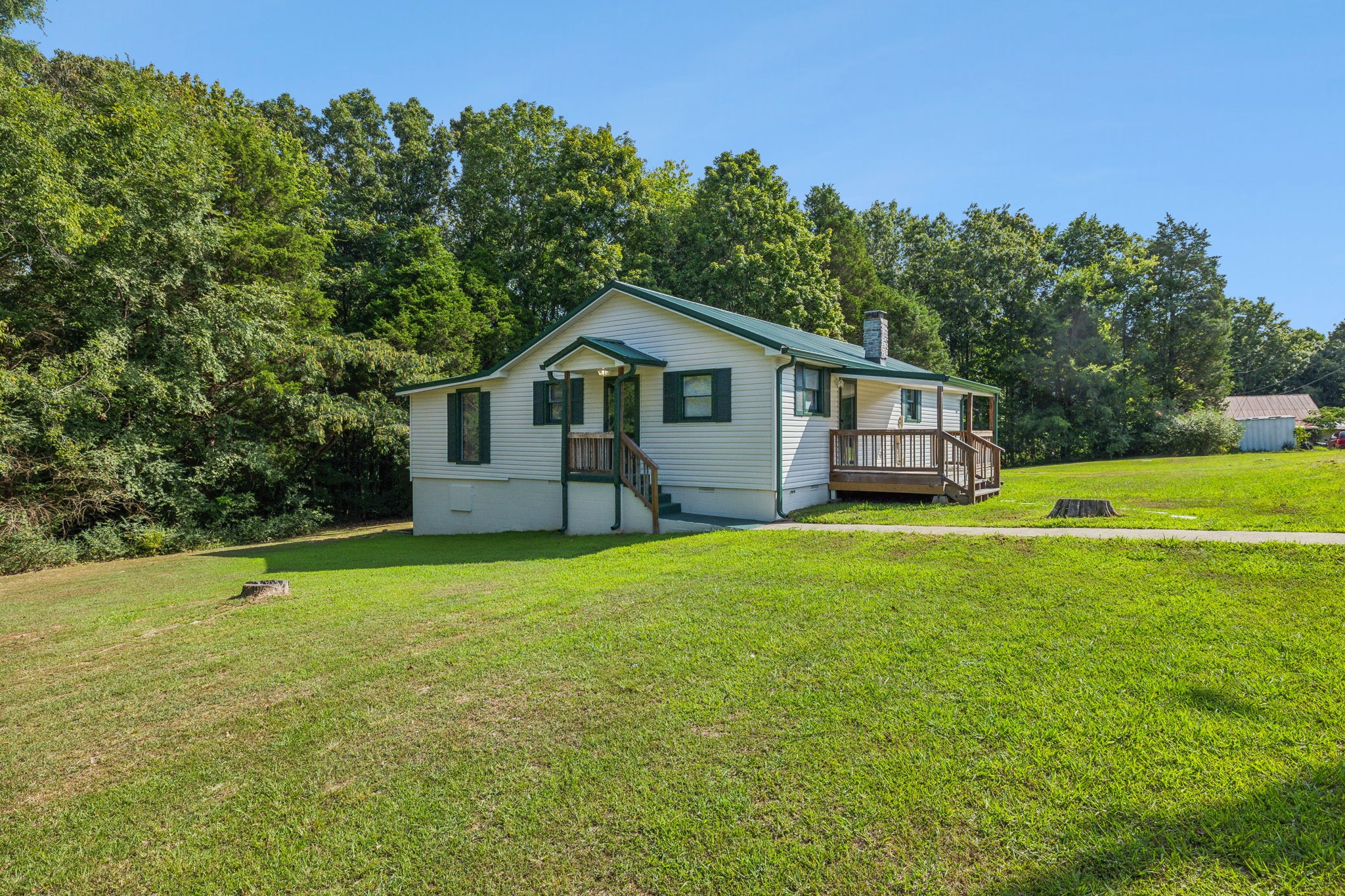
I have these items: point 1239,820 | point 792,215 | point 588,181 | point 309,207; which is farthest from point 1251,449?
point 309,207

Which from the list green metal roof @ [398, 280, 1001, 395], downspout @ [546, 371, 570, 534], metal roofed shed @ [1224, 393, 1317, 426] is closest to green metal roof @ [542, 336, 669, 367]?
green metal roof @ [398, 280, 1001, 395]

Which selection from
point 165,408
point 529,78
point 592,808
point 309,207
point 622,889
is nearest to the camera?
point 622,889

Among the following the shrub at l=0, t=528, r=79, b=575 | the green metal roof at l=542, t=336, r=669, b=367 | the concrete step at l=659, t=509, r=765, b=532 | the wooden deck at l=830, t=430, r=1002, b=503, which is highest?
the green metal roof at l=542, t=336, r=669, b=367

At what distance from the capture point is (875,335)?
16.6m

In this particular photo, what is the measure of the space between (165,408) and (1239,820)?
21.8 m

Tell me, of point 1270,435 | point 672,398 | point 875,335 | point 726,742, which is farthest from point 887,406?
point 1270,435

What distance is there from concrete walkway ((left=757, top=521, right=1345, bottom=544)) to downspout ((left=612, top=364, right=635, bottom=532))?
3827mm

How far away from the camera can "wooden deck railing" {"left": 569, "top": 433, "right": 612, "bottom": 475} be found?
1402 centimetres

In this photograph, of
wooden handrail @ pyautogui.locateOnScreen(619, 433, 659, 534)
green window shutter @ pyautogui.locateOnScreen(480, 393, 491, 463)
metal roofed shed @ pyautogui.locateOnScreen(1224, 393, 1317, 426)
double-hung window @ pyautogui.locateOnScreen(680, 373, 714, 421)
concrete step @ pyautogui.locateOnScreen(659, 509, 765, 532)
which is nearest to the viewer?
concrete step @ pyautogui.locateOnScreen(659, 509, 765, 532)

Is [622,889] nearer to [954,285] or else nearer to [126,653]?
[126,653]

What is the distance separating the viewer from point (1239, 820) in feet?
9.24

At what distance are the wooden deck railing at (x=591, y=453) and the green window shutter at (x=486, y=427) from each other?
329cm

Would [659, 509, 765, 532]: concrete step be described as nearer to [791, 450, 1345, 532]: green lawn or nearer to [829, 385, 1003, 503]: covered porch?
[791, 450, 1345, 532]: green lawn

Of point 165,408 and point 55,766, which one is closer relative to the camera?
point 55,766
